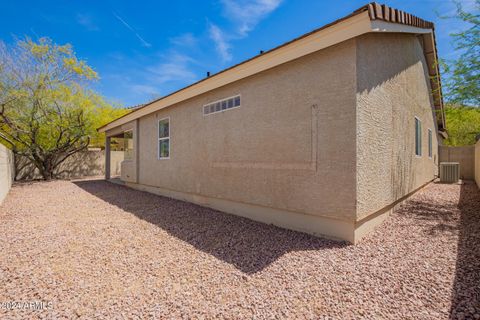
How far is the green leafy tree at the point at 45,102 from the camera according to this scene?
41.8ft

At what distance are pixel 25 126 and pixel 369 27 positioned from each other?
1763 cm

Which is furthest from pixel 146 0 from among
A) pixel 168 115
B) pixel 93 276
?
pixel 93 276

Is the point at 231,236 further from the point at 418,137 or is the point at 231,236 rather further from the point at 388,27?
the point at 418,137

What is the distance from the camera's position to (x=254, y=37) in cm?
996

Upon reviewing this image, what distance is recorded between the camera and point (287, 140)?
5121 millimetres

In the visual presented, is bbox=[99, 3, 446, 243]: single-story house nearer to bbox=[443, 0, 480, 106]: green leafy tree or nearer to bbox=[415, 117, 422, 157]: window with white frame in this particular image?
bbox=[415, 117, 422, 157]: window with white frame

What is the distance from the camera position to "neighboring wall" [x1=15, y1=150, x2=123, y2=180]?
15.5m

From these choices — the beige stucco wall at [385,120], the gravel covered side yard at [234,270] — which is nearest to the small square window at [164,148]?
the gravel covered side yard at [234,270]

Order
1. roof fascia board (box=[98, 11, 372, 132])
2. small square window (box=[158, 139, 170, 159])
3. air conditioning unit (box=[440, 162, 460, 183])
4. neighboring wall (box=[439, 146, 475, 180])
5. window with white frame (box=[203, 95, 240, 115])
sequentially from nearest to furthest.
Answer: roof fascia board (box=[98, 11, 372, 132])
window with white frame (box=[203, 95, 240, 115])
small square window (box=[158, 139, 170, 159])
air conditioning unit (box=[440, 162, 460, 183])
neighboring wall (box=[439, 146, 475, 180])

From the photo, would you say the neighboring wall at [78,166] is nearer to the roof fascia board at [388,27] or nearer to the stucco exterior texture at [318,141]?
the stucco exterior texture at [318,141]

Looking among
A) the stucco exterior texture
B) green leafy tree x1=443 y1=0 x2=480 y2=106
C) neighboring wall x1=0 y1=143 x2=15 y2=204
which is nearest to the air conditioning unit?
green leafy tree x1=443 y1=0 x2=480 y2=106

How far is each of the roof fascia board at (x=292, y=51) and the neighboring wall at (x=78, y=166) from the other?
47.8ft

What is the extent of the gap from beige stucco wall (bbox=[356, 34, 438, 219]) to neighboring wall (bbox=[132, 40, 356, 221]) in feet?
0.92

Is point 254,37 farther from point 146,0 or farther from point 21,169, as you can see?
point 21,169
